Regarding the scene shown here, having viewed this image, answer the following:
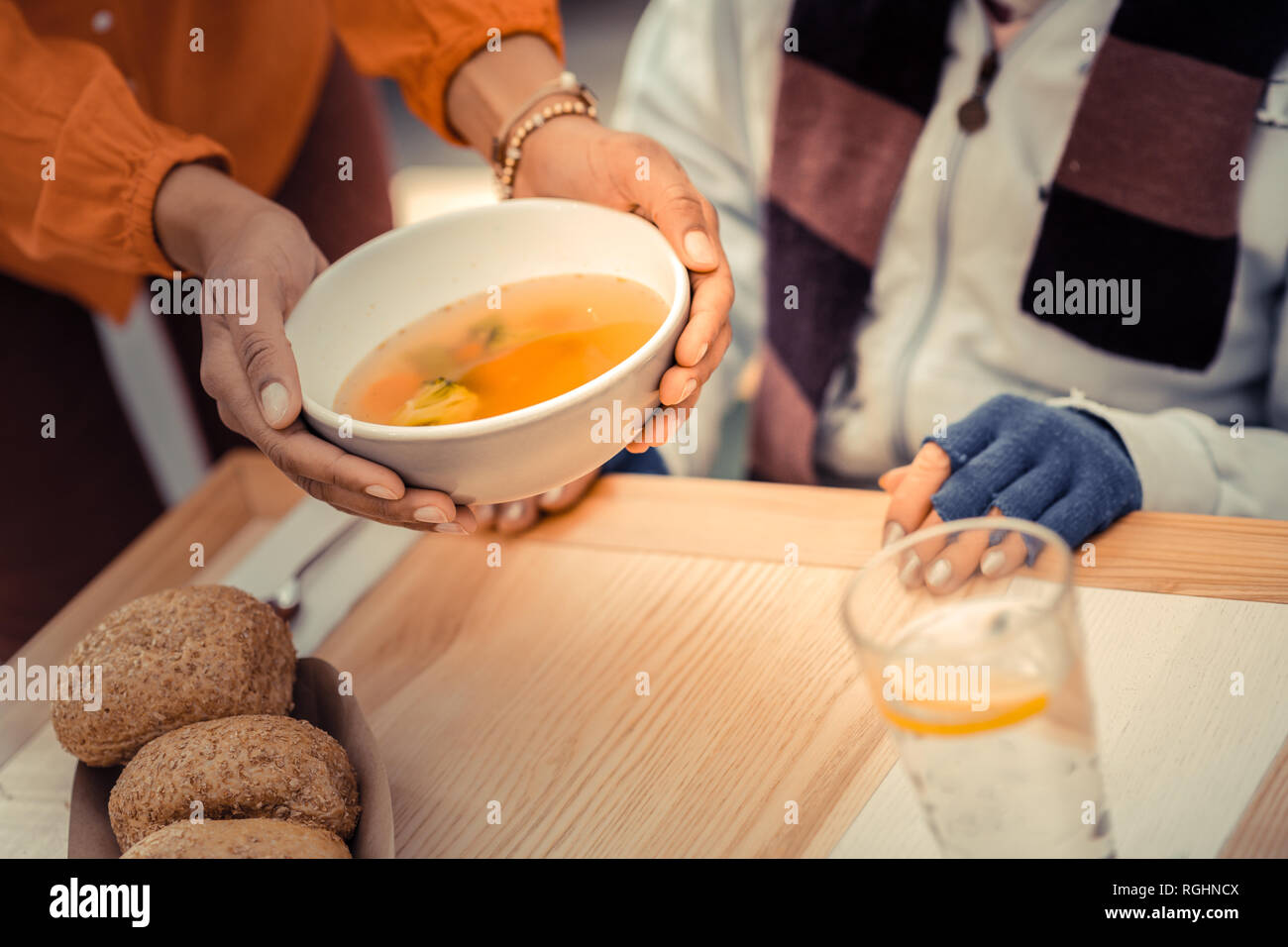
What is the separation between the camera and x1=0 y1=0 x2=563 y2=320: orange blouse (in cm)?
101

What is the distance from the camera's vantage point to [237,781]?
0.65 metres

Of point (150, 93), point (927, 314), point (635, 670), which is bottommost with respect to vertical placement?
point (635, 670)

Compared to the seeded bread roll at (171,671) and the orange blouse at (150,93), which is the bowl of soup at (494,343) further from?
the orange blouse at (150,93)

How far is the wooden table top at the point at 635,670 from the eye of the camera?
70 centimetres

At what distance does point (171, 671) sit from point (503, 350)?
336 millimetres

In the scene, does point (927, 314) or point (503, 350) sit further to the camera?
point (927, 314)

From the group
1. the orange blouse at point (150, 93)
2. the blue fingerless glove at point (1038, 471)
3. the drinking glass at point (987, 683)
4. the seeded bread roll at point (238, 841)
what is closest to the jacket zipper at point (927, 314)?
the blue fingerless glove at point (1038, 471)

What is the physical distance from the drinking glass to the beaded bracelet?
0.67 meters

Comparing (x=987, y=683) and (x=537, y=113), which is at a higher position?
(x=537, y=113)

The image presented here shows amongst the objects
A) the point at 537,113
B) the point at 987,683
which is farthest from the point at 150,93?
the point at 987,683

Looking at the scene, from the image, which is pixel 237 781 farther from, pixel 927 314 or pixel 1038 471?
pixel 927 314

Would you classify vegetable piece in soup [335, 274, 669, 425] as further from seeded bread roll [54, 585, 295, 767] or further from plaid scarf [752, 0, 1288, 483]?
plaid scarf [752, 0, 1288, 483]

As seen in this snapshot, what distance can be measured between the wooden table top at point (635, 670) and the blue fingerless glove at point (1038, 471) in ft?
0.10

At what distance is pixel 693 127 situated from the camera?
4.66 ft
